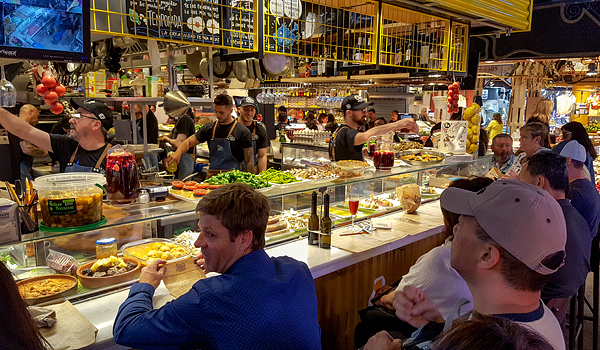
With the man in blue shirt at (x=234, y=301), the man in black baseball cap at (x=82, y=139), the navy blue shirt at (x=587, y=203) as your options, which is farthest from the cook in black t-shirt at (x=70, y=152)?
the navy blue shirt at (x=587, y=203)

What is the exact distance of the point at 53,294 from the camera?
220 centimetres

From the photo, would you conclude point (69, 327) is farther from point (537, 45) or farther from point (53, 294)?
point (537, 45)

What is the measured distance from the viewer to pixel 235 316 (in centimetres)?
170

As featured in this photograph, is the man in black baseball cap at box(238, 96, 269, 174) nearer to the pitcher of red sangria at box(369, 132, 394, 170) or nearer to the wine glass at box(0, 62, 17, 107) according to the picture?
the pitcher of red sangria at box(369, 132, 394, 170)

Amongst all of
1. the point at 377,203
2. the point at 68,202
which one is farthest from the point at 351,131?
the point at 68,202

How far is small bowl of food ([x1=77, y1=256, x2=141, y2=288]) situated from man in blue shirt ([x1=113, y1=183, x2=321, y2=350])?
499 mm

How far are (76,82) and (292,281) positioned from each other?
701cm

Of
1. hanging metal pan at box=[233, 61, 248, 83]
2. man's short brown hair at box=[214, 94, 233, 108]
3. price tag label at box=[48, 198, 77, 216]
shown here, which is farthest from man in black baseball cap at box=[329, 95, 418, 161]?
price tag label at box=[48, 198, 77, 216]

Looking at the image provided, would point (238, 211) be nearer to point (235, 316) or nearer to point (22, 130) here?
point (235, 316)

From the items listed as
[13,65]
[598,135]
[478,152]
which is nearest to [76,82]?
[13,65]

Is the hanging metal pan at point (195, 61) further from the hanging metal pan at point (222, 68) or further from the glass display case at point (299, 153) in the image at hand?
the glass display case at point (299, 153)

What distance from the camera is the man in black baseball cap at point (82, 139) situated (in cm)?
368

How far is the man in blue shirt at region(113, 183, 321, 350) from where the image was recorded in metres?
1.70

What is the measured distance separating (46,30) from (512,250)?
10.2ft
